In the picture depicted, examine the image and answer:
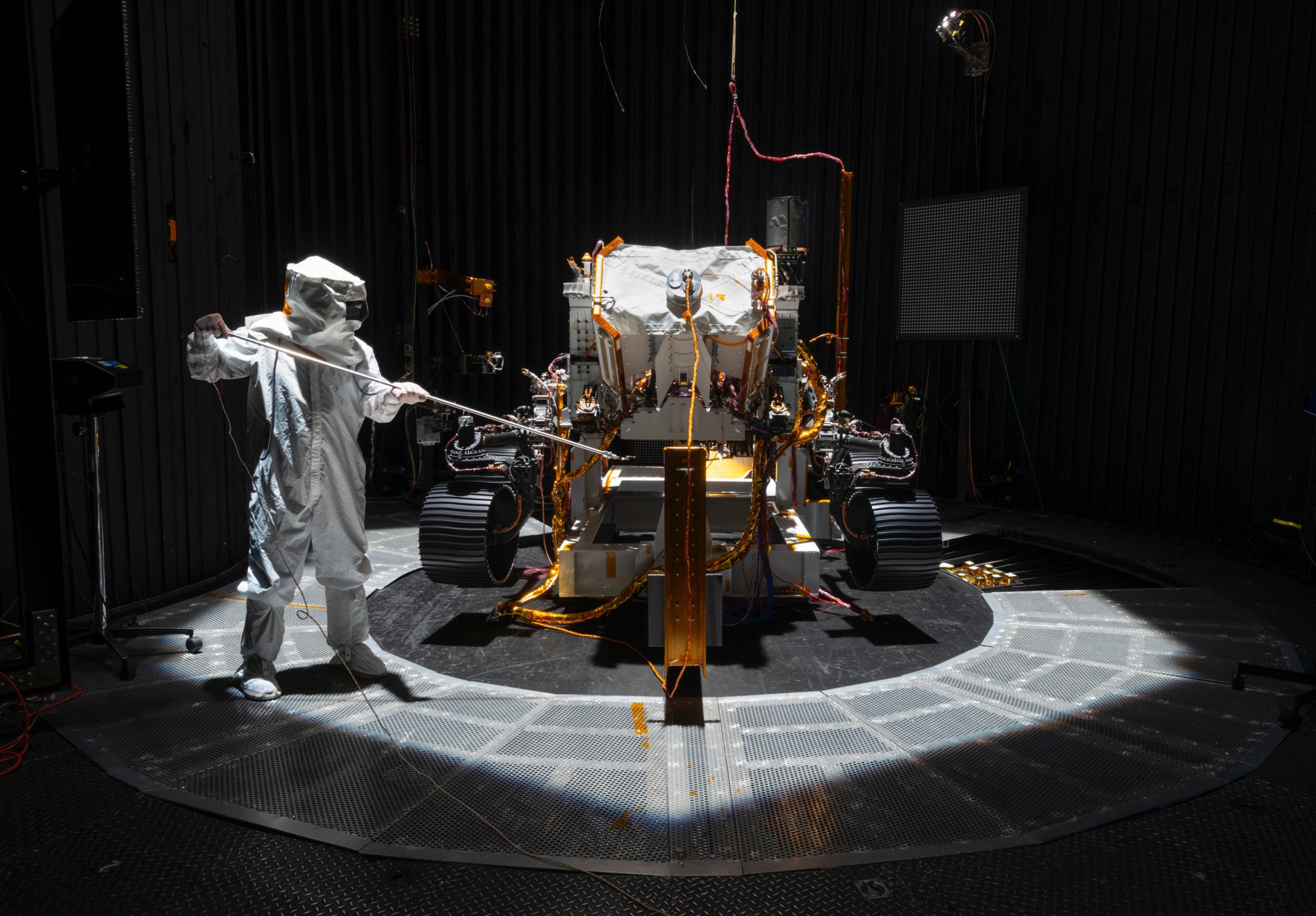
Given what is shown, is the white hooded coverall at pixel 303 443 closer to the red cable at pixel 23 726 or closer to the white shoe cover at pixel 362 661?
the white shoe cover at pixel 362 661

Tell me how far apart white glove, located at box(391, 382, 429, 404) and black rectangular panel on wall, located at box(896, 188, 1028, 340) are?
484 centimetres

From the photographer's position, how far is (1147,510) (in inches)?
245

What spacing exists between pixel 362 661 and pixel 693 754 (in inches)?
58.8

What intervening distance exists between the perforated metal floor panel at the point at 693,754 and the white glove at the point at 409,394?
3.75ft

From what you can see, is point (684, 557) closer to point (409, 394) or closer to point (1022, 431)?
point (409, 394)

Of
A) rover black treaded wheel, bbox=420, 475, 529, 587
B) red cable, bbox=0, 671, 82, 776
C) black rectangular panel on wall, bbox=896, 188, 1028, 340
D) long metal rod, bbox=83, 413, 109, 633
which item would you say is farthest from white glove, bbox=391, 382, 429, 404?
black rectangular panel on wall, bbox=896, 188, 1028, 340

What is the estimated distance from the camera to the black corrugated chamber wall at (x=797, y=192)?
468 centimetres

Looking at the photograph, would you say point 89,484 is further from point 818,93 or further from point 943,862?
point 818,93

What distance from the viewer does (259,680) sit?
3207mm

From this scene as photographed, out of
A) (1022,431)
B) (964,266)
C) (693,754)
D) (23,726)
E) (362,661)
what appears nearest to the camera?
(693,754)

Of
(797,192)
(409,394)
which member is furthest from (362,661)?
(797,192)

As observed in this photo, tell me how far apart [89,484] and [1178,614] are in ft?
16.9

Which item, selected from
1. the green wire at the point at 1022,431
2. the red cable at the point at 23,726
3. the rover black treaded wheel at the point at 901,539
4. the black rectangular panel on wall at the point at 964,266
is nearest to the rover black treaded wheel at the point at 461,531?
the red cable at the point at 23,726

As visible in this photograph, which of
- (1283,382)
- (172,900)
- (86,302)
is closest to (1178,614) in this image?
(1283,382)
